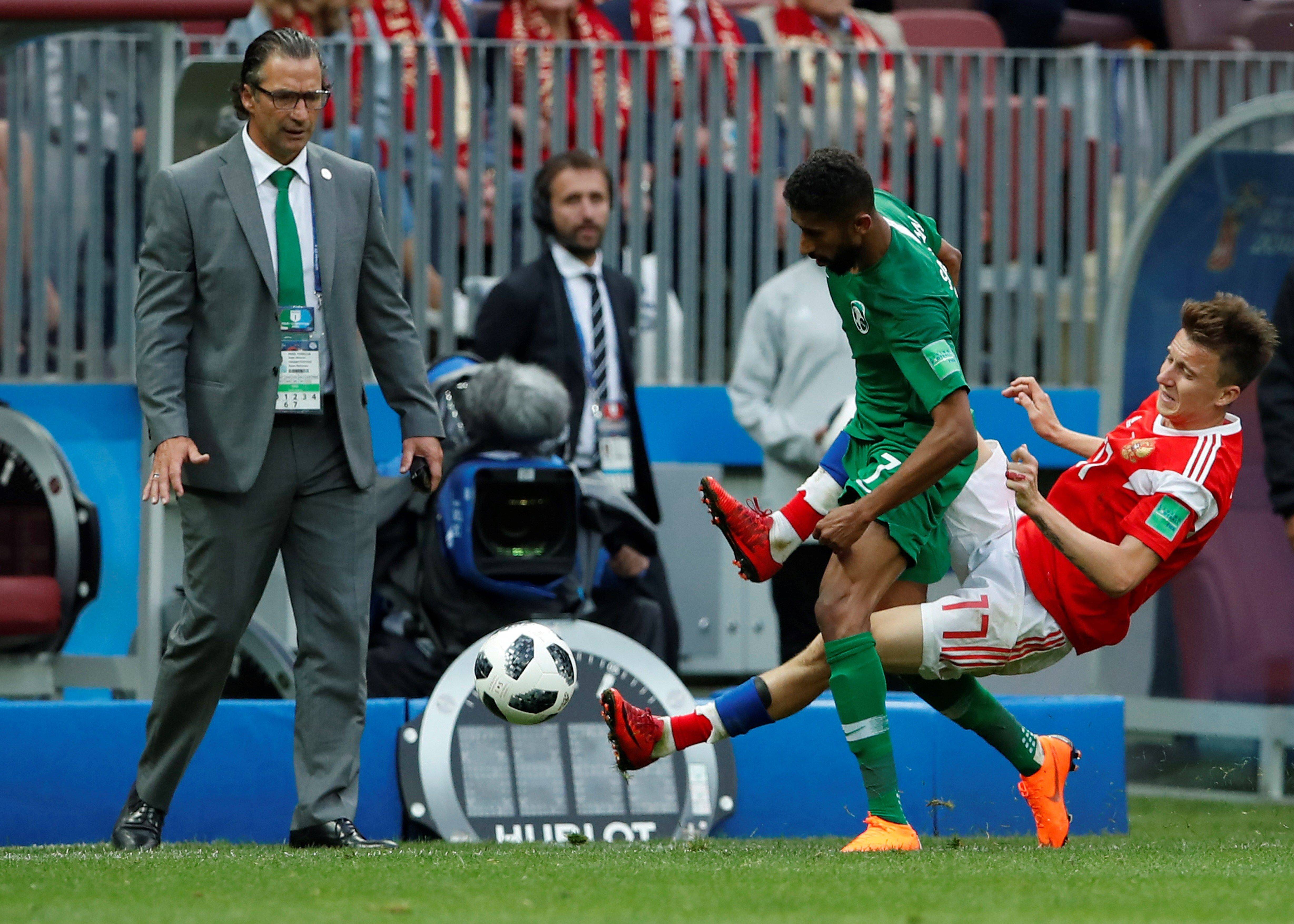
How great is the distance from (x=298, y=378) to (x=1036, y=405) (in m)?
2.07

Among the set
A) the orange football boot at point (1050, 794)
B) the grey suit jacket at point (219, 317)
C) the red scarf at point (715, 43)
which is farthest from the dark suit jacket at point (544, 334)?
the orange football boot at point (1050, 794)

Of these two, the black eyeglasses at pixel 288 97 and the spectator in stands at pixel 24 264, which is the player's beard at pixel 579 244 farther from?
the black eyeglasses at pixel 288 97

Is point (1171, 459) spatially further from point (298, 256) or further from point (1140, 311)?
point (1140, 311)

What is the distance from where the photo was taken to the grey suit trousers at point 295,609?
5.34 metres

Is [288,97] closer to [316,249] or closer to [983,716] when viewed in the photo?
[316,249]

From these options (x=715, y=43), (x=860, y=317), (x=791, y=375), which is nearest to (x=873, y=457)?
(x=860, y=317)

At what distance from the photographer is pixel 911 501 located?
5.32 metres

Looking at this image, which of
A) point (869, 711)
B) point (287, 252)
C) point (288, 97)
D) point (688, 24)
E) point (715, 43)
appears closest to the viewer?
point (869, 711)

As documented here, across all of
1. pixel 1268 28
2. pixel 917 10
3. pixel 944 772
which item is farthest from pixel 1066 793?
pixel 917 10

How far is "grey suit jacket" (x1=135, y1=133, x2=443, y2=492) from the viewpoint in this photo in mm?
5273

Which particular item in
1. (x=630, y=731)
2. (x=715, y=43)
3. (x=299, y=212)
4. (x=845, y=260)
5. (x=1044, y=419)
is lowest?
(x=630, y=731)

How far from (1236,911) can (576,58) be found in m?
5.73

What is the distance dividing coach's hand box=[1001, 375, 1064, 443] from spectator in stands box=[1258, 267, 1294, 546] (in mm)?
2121

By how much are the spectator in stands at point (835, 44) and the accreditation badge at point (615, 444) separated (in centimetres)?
204
